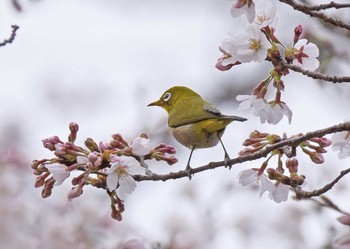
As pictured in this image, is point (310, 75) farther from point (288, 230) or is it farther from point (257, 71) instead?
point (257, 71)

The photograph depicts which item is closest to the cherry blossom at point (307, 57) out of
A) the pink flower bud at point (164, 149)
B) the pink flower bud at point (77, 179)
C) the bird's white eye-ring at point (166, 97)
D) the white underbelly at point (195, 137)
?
the pink flower bud at point (164, 149)

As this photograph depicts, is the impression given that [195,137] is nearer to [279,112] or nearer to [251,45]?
[279,112]

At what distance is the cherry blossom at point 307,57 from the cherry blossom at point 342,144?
0.96 ft

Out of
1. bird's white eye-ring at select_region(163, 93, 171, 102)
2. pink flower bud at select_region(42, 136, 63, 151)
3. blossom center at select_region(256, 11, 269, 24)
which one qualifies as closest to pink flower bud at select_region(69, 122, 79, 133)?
pink flower bud at select_region(42, 136, 63, 151)

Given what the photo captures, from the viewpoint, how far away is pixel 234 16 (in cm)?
218

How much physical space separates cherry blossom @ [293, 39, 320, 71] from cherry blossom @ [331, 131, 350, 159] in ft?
0.96

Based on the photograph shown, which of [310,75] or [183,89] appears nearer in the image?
[310,75]

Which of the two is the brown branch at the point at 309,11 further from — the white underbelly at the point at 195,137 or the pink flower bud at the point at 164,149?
the white underbelly at the point at 195,137

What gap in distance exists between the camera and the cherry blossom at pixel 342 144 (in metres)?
2.51

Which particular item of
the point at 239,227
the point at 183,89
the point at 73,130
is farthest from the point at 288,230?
the point at 73,130

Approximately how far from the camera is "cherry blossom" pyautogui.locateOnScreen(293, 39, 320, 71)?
2.38m

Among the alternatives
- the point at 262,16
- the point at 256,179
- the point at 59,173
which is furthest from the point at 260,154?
the point at 59,173

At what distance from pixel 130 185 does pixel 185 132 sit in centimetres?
109

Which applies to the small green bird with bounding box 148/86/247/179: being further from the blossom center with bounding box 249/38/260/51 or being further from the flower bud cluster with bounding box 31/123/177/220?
the blossom center with bounding box 249/38/260/51
